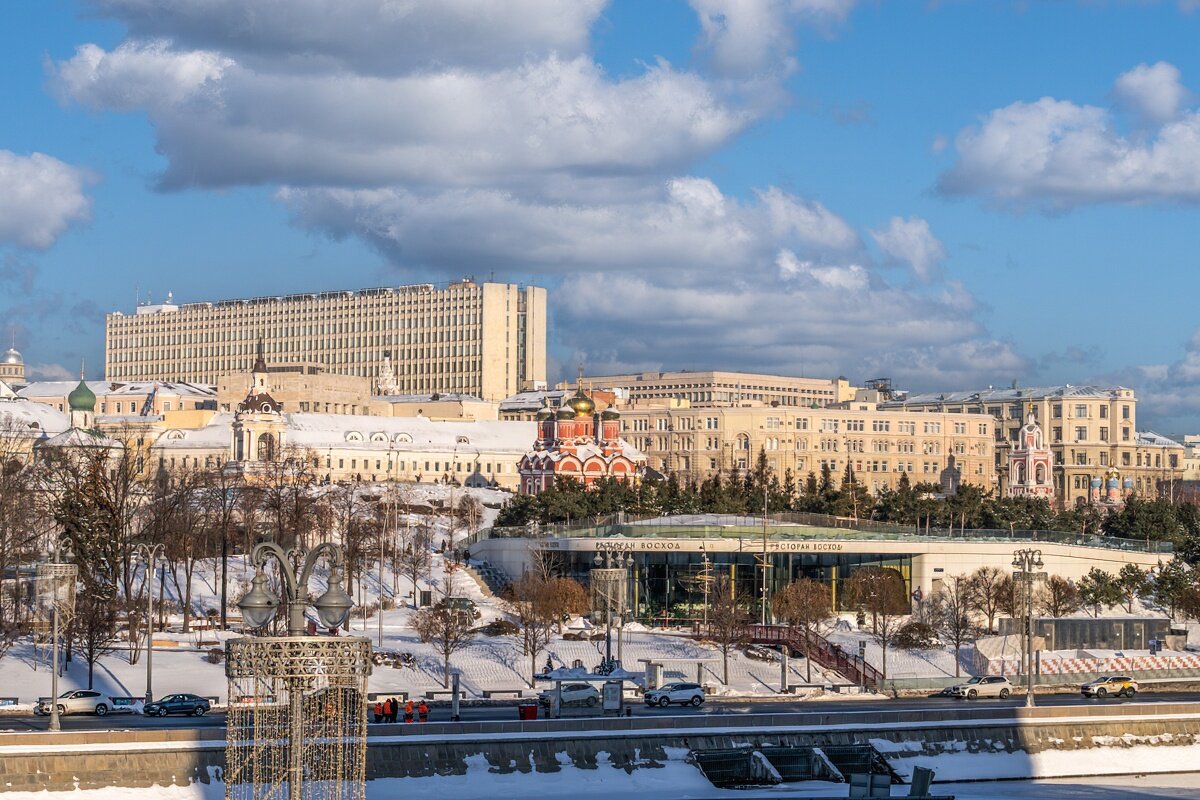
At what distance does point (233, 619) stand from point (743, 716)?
47.6 m

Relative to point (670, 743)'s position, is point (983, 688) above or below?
below

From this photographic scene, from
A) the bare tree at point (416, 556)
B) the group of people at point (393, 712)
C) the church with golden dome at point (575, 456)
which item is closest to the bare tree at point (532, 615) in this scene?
the bare tree at point (416, 556)

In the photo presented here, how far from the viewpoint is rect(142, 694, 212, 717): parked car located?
65.4 m

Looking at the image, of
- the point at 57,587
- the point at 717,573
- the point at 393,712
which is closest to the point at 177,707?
the point at 57,587

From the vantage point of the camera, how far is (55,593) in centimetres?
6122

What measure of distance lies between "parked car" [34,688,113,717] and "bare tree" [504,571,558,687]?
18.5 metres

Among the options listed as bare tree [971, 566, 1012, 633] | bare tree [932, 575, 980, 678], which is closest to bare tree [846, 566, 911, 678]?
bare tree [932, 575, 980, 678]

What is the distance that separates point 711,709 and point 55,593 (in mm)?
22503

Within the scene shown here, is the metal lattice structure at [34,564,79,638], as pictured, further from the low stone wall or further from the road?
the low stone wall

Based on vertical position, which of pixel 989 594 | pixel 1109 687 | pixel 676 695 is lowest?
pixel 1109 687

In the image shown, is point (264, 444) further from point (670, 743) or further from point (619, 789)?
point (619, 789)

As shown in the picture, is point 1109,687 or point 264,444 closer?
point 1109,687

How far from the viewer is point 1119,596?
104875 millimetres

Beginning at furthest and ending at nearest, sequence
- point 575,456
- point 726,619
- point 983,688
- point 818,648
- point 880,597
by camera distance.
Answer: point 575,456 < point 880,597 < point 818,648 < point 726,619 < point 983,688
